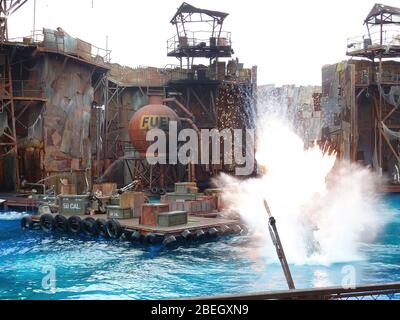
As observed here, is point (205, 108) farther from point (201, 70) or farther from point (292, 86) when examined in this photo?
point (292, 86)

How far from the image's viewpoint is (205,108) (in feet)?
152

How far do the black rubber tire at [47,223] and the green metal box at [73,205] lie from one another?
100 centimetres

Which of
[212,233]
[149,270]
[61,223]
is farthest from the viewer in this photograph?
[61,223]

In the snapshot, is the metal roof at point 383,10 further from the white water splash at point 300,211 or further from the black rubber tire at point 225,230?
the black rubber tire at point 225,230

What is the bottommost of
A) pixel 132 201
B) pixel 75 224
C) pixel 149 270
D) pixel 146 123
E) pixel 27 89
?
pixel 149 270

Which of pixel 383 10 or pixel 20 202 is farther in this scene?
pixel 383 10

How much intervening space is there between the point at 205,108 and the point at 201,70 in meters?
3.57

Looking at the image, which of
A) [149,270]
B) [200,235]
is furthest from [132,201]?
[149,270]

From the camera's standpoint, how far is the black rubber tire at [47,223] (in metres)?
26.8

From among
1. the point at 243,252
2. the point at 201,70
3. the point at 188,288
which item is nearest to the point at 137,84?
the point at 201,70

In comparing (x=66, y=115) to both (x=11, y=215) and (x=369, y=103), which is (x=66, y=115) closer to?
(x=11, y=215)

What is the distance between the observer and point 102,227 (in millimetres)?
24688

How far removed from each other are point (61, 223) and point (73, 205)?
4.91 ft

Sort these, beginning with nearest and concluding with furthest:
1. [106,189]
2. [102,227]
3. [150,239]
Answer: [150,239], [102,227], [106,189]
